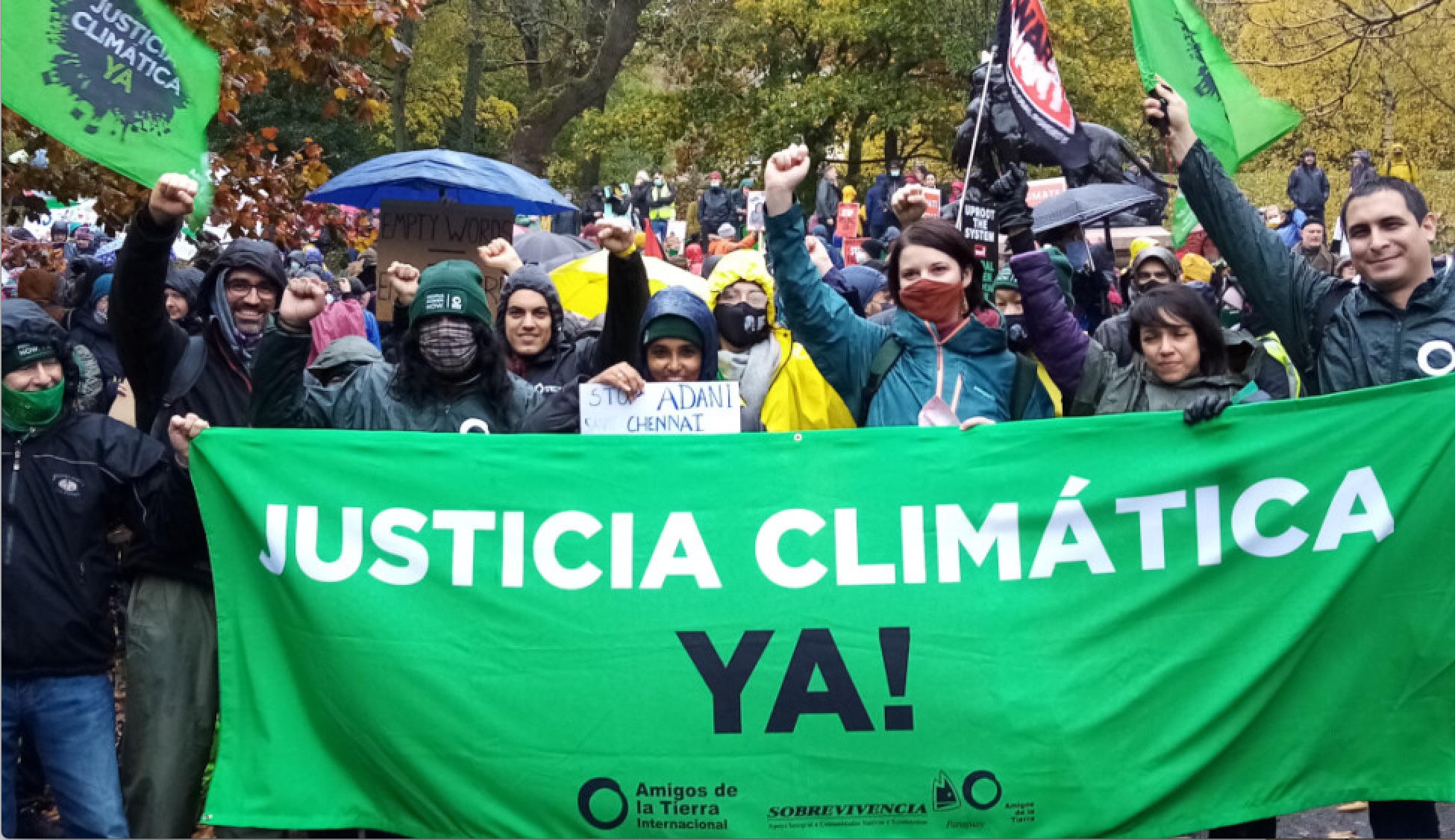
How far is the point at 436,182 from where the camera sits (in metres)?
11.1

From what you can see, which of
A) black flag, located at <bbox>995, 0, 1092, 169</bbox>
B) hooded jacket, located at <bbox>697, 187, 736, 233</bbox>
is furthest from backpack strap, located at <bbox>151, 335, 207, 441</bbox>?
hooded jacket, located at <bbox>697, 187, 736, 233</bbox>

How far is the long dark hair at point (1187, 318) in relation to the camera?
15.3ft

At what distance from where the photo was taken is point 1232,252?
4.54 metres

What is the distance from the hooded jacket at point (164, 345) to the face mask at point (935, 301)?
1.90m

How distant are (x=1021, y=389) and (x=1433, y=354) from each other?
111 centimetres

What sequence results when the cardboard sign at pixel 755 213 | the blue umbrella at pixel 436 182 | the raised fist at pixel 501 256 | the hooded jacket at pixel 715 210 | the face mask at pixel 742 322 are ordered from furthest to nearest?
the hooded jacket at pixel 715 210 → the cardboard sign at pixel 755 213 → the blue umbrella at pixel 436 182 → the raised fist at pixel 501 256 → the face mask at pixel 742 322

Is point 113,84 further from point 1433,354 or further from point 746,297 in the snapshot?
point 1433,354

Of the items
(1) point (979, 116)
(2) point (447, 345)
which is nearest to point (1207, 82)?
(1) point (979, 116)

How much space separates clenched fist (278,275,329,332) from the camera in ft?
14.2

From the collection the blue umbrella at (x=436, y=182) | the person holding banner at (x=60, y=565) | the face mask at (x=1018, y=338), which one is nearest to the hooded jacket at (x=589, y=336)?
the person holding banner at (x=60, y=565)

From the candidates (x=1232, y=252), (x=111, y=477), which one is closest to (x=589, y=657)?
(x=111, y=477)

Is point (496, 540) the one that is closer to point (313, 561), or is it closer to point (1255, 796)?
point (313, 561)

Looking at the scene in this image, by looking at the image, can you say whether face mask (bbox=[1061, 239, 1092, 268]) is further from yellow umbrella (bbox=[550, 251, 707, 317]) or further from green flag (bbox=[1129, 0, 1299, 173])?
green flag (bbox=[1129, 0, 1299, 173])

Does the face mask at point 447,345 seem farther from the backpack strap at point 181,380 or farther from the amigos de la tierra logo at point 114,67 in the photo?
the amigos de la tierra logo at point 114,67
